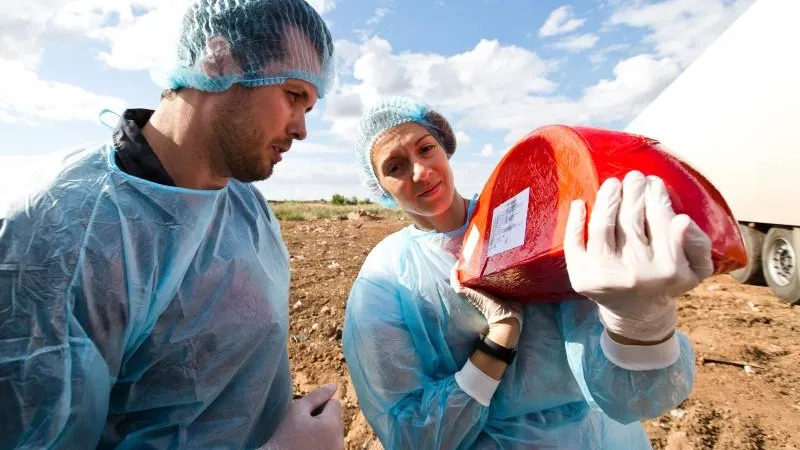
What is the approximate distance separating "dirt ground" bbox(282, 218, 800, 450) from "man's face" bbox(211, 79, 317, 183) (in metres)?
2.17

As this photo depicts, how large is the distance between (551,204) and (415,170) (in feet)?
2.36

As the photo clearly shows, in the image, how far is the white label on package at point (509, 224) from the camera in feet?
4.68

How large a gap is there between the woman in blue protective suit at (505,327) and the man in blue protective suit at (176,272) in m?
0.29

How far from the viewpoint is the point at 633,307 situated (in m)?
1.07

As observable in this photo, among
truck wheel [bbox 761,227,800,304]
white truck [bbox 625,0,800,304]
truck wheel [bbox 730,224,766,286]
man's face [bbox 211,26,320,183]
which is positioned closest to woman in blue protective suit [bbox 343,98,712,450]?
man's face [bbox 211,26,320,183]

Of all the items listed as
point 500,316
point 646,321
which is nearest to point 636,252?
point 646,321

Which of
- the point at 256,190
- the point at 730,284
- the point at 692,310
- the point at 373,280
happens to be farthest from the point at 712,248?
the point at 730,284

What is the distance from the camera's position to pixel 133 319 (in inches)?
49.2

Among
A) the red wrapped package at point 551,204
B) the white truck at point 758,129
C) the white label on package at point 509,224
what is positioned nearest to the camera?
the red wrapped package at point 551,204

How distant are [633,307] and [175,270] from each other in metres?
1.17

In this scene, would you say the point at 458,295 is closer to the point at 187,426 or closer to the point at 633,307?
the point at 633,307

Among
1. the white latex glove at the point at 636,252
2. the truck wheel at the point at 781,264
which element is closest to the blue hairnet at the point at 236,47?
the white latex glove at the point at 636,252

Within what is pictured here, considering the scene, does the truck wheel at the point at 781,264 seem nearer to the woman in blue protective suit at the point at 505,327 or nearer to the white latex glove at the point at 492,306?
the woman in blue protective suit at the point at 505,327

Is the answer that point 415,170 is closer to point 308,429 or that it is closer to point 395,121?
point 395,121
